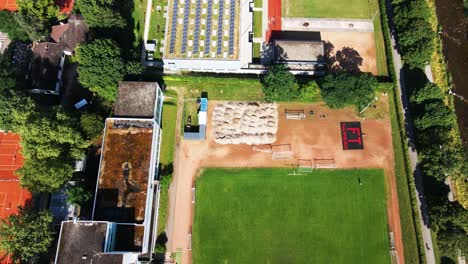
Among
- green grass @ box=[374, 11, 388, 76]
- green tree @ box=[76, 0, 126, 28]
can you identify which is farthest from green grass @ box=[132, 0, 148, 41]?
green grass @ box=[374, 11, 388, 76]

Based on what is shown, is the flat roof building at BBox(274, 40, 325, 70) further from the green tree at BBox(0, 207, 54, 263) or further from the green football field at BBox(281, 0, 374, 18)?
the green tree at BBox(0, 207, 54, 263)

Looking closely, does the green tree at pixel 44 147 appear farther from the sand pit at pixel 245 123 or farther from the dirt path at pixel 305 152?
the sand pit at pixel 245 123

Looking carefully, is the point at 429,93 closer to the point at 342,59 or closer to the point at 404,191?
the point at 342,59

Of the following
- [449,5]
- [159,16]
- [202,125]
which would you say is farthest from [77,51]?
[449,5]

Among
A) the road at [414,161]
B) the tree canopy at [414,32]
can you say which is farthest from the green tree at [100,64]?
the tree canopy at [414,32]

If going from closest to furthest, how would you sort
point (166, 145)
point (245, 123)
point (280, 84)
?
1. point (280, 84)
2. point (166, 145)
3. point (245, 123)

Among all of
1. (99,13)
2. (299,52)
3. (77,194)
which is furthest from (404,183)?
(99,13)
